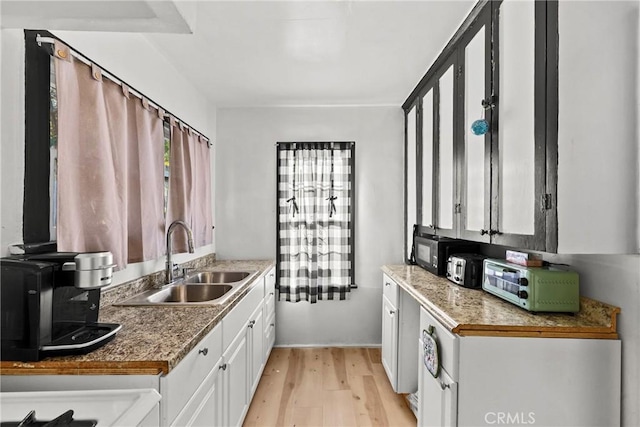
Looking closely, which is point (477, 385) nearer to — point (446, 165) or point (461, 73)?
point (446, 165)

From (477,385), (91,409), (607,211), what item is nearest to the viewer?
(91,409)

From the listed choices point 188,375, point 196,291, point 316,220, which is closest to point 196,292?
point 196,291

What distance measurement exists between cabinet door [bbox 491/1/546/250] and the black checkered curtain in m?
2.00

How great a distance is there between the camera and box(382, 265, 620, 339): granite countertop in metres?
1.42

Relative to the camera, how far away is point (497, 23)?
1.69m

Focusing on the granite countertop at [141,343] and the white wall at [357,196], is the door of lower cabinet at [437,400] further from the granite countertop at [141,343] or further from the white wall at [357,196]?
the white wall at [357,196]

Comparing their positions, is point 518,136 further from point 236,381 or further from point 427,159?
point 236,381

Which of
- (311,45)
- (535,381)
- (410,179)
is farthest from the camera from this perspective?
(410,179)

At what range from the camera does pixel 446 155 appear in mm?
2350

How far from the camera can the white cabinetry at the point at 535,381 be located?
4.61 feet

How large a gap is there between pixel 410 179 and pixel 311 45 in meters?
1.58

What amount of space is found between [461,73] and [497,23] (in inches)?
16.5

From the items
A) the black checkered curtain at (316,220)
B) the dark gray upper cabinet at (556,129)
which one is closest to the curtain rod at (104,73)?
the black checkered curtain at (316,220)

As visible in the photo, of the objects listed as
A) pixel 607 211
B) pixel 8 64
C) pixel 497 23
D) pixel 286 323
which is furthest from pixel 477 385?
pixel 286 323
